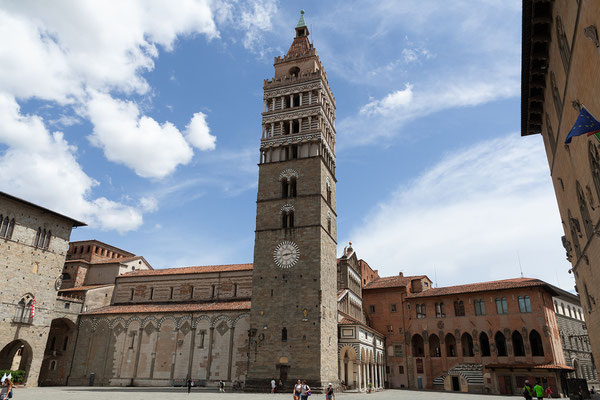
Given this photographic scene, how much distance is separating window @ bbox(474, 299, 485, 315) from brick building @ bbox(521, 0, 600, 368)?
66.6ft

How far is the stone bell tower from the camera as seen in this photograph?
1198 inches

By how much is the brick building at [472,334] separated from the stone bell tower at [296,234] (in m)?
12.3

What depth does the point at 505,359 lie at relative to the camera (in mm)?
37125

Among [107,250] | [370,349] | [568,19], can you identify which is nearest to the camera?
[568,19]

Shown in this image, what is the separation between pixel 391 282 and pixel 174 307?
2316 centimetres

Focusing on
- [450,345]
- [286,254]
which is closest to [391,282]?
[450,345]

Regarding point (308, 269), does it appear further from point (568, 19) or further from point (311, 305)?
point (568, 19)

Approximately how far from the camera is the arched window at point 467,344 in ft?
130

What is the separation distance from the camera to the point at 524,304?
37594mm

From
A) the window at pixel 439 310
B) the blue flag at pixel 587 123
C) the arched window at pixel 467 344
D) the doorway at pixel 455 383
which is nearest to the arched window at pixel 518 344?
the arched window at pixel 467 344

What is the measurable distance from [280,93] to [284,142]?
5454 mm

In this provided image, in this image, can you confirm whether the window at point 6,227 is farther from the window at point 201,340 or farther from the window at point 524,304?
the window at point 524,304

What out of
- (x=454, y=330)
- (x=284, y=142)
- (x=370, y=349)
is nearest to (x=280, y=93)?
(x=284, y=142)

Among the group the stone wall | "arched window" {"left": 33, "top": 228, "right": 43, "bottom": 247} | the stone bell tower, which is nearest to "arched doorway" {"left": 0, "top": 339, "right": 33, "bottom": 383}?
the stone wall
